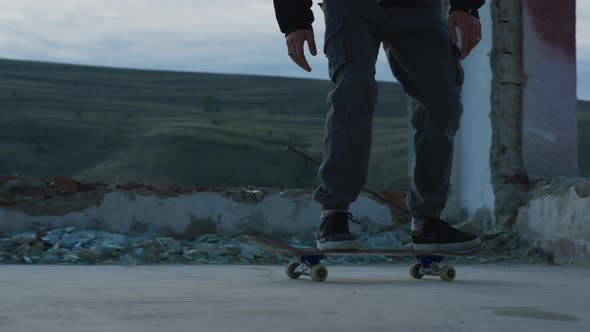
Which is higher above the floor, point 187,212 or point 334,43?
point 334,43

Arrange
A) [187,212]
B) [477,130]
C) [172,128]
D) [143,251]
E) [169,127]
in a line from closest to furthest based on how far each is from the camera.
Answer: [143,251]
[477,130]
[187,212]
[172,128]
[169,127]

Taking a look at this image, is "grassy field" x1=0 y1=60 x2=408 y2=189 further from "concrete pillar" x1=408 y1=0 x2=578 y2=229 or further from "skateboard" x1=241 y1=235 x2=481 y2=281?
"skateboard" x1=241 y1=235 x2=481 y2=281

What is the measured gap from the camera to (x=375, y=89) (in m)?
2.44

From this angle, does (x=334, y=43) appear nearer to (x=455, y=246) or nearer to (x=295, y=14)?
(x=295, y=14)

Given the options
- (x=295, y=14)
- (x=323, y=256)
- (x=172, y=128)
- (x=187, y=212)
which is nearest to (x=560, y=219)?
(x=323, y=256)

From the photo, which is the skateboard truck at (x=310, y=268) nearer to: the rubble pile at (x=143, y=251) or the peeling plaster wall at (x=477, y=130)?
the rubble pile at (x=143, y=251)

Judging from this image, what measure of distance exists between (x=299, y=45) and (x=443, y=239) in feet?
2.49

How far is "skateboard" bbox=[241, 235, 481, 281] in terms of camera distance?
2463 mm

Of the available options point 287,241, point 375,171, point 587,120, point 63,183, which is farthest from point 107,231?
point 587,120

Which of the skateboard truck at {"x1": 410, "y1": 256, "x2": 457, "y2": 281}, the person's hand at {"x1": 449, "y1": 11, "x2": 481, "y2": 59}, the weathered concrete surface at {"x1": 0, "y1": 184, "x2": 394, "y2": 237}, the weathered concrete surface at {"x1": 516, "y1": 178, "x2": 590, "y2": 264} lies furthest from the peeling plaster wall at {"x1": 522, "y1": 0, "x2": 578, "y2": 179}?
the skateboard truck at {"x1": 410, "y1": 256, "x2": 457, "y2": 281}

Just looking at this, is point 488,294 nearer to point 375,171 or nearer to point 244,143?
point 375,171

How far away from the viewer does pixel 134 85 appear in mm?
58500

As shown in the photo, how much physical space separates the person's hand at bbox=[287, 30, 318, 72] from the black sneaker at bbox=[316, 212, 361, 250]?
1.58 feet

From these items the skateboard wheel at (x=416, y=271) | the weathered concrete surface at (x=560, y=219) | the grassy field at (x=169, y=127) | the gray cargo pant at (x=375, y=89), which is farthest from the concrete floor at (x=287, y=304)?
the grassy field at (x=169, y=127)
